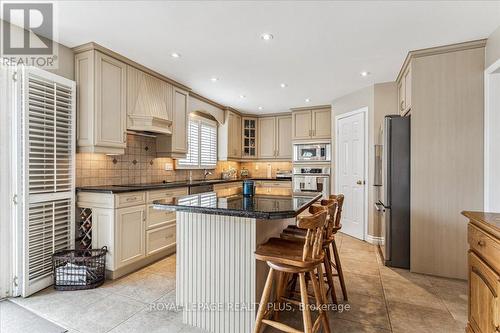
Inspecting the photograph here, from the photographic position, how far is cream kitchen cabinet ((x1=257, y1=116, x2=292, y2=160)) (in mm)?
6238

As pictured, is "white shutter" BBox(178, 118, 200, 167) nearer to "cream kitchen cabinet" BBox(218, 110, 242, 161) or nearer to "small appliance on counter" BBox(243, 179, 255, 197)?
"cream kitchen cabinet" BBox(218, 110, 242, 161)

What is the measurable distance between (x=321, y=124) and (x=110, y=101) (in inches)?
160

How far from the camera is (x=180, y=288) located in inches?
79.5

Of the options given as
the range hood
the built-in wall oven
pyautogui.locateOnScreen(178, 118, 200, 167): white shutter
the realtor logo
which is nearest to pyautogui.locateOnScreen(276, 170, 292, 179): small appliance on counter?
the built-in wall oven

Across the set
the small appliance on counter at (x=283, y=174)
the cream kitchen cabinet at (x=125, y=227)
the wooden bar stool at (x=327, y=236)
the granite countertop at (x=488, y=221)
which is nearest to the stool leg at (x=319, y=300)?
the wooden bar stool at (x=327, y=236)

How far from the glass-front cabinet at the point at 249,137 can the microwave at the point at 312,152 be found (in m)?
1.21

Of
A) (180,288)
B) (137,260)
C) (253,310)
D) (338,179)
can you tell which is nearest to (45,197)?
(137,260)

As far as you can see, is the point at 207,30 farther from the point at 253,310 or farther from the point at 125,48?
the point at 253,310

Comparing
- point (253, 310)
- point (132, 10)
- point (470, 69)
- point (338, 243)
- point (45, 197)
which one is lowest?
point (338, 243)

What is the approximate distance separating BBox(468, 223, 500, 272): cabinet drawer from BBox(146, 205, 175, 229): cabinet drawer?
2.90 m

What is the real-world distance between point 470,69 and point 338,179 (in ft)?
8.56

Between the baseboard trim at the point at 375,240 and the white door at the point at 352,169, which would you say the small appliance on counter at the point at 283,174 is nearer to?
the white door at the point at 352,169

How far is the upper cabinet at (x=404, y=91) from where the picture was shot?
313 centimetres

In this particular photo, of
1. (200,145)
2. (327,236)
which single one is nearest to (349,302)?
(327,236)
